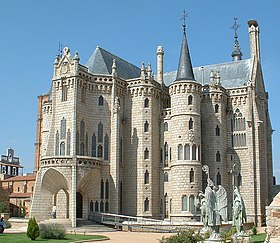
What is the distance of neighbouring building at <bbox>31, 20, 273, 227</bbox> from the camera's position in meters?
48.0

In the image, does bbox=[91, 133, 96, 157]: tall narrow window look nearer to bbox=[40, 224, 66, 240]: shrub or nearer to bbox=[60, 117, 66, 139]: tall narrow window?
bbox=[60, 117, 66, 139]: tall narrow window

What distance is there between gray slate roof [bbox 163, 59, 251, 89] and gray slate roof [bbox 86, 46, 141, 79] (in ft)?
25.3

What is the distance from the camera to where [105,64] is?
5538 centimetres

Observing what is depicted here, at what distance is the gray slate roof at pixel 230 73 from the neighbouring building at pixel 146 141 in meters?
0.30

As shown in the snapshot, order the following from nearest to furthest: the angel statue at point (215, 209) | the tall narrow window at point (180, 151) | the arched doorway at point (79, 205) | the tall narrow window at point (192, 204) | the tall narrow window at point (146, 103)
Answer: the angel statue at point (215, 209), the arched doorway at point (79, 205), the tall narrow window at point (192, 204), the tall narrow window at point (180, 151), the tall narrow window at point (146, 103)

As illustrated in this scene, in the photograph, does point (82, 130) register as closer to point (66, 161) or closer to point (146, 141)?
point (66, 161)

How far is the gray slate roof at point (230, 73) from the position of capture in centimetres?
5896

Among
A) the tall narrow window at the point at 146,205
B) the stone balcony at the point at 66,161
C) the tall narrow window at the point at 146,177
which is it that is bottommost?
the tall narrow window at the point at 146,205

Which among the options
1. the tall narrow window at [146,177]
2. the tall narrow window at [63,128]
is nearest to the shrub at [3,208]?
the tall narrow window at [63,128]

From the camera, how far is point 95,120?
5131cm

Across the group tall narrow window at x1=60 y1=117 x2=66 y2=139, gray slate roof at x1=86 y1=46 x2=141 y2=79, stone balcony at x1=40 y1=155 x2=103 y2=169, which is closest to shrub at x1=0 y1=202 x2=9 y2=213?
tall narrow window at x1=60 y1=117 x2=66 y2=139

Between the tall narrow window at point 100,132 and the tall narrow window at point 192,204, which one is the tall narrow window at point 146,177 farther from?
the tall narrow window at point 100,132

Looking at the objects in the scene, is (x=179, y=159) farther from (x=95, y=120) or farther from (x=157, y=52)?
(x=157, y=52)

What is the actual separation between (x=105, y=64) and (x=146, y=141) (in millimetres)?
10436
